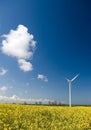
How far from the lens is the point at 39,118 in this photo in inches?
563

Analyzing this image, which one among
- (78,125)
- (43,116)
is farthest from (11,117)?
(78,125)

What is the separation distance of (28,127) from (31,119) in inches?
52.7

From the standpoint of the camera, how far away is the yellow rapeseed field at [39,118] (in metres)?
11.6

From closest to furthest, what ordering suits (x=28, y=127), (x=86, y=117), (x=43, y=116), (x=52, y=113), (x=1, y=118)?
1. (x=1, y=118)
2. (x=28, y=127)
3. (x=43, y=116)
4. (x=52, y=113)
5. (x=86, y=117)

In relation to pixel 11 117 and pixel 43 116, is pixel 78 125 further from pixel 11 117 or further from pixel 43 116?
pixel 11 117

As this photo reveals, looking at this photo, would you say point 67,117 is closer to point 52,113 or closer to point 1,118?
point 52,113

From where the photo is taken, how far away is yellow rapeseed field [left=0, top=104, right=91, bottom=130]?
11573 mm

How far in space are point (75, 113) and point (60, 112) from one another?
146 centimetres

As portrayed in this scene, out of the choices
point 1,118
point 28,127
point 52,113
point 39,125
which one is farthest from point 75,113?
point 1,118

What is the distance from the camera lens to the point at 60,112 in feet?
58.0

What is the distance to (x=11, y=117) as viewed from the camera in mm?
11812

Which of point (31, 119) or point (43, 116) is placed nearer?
point (31, 119)

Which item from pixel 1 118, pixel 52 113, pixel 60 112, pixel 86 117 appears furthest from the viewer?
pixel 86 117

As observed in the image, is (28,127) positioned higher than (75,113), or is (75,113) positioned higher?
(75,113)
